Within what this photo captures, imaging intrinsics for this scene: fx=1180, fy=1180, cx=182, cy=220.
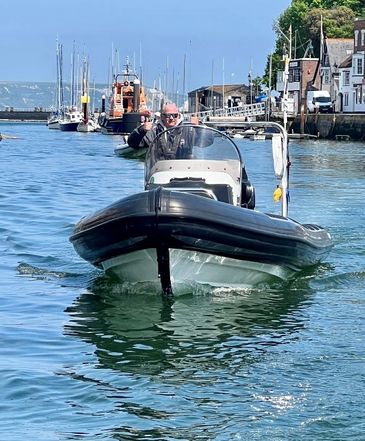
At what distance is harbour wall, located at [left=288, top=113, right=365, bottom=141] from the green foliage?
2951 centimetres

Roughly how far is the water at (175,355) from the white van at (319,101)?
7772 cm

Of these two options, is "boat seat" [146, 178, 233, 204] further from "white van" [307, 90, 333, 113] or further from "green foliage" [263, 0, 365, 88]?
"green foliage" [263, 0, 365, 88]

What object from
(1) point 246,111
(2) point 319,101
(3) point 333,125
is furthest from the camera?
(1) point 246,111

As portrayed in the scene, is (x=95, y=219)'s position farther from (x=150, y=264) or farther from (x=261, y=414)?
(x=261, y=414)

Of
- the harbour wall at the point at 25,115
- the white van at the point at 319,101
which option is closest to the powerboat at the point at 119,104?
the white van at the point at 319,101

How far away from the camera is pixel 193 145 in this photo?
43.2 feet

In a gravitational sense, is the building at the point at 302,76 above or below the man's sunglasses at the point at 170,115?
above

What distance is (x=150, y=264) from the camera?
11.6 metres

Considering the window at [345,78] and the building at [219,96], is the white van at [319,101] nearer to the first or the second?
the window at [345,78]

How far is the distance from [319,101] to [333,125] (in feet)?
63.5

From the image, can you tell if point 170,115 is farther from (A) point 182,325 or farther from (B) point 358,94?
(B) point 358,94

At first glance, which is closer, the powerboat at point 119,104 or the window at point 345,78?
the powerboat at point 119,104

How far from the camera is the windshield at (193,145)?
13.1 m

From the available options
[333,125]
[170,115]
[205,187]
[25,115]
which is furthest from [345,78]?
[205,187]
